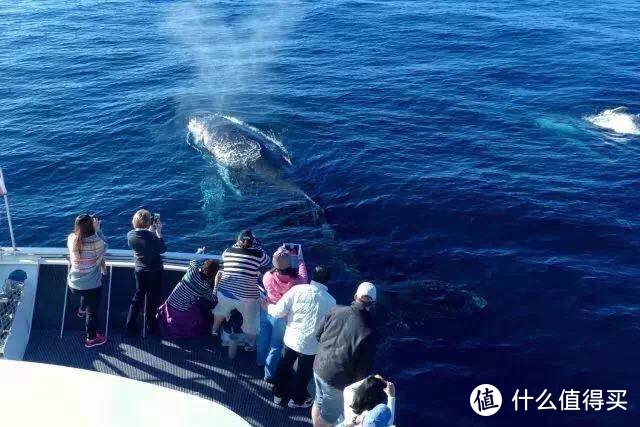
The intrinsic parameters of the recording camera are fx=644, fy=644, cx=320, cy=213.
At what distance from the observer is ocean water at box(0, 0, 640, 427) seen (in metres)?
19.6

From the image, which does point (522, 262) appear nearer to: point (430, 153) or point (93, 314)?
point (430, 153)

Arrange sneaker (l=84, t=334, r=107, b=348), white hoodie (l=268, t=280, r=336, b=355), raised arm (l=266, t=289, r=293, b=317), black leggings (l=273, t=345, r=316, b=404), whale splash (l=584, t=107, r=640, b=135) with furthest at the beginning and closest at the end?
whale splash (l=584, t=107, r=640, b=135), sneaker (l=84, t=334, r=107, b=348), black leggings (l=273, t=345, r=316, b=404), raised arm (l=266, t=289, r=293, b=317), white hoodie (l=268, t=280, r=336, b=355)

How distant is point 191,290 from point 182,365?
158 centimetres

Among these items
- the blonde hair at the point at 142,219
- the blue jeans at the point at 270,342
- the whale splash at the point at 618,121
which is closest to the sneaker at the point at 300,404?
the blue jeans at the point at 270,342

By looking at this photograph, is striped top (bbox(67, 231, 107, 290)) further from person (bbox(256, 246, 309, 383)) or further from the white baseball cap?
the white baseball cap

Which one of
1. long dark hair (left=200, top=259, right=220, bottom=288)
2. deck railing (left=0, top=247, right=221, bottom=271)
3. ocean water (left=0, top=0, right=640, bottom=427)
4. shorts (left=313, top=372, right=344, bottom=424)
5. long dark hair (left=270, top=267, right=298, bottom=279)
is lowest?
shorts (left=313, top=372, right=344, bottom=424)

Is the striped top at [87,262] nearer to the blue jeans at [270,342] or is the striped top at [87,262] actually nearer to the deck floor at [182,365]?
the deck floor at [182,365]

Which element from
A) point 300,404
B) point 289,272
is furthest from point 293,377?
point 289,272

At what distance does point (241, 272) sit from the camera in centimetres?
1291

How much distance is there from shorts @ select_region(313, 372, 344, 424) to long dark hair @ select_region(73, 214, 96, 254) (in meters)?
5.31

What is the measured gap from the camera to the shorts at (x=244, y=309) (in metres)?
13.1

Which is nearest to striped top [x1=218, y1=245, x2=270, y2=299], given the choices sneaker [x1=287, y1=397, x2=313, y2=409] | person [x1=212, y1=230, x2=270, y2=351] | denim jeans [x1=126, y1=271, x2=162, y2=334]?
person [x1=212, y1=230, x2=270, y2=351]

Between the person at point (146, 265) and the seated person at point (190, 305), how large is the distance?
0.31 meters

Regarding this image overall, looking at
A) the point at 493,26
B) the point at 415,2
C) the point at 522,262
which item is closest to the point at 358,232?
the point at 522,262
